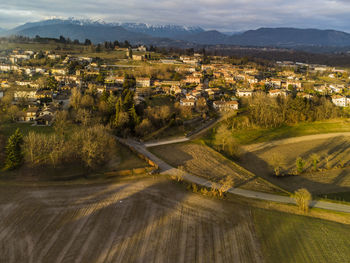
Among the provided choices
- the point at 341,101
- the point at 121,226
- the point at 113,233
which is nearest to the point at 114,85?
the point at 121,226

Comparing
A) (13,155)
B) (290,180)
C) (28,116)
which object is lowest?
(290,180)

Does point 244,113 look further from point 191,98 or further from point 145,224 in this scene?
point 145,224

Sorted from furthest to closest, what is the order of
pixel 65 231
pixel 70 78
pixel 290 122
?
pixel 70 78, pixel 290 122, pixel 65 231

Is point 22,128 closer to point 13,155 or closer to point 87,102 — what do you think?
point 87,102

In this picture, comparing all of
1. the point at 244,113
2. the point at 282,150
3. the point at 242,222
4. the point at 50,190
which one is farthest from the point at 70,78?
the point at 242,222

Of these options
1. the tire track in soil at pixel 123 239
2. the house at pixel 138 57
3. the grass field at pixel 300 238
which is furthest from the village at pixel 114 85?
the grass field at pixel 300 238

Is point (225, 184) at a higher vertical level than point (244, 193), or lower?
higher

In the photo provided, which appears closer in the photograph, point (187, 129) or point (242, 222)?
point (242, 222)
